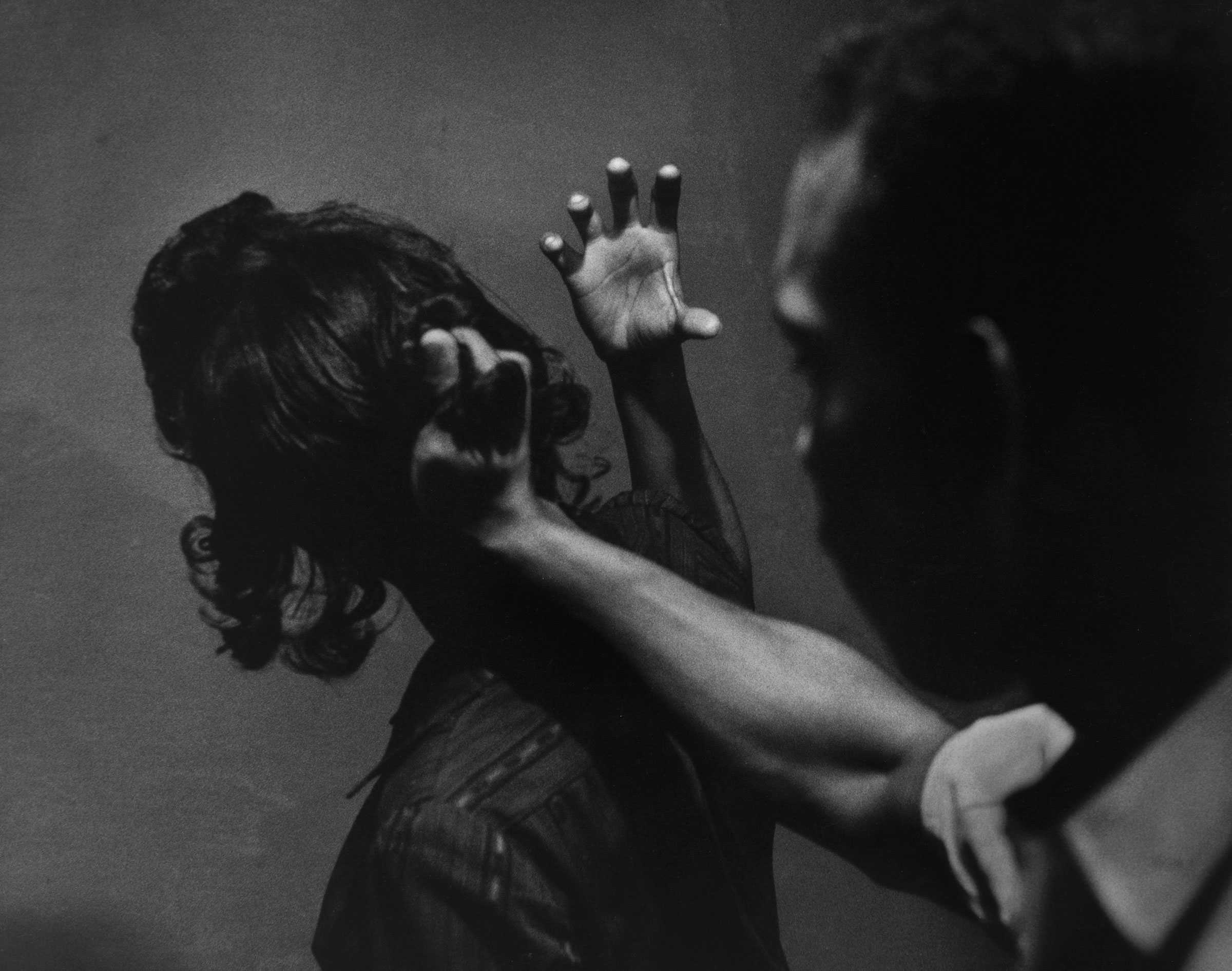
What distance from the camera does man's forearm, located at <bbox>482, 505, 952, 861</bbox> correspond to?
2107 millimetres

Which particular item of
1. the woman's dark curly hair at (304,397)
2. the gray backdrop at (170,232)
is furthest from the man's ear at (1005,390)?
the woman's dark curly hair at (304,397)

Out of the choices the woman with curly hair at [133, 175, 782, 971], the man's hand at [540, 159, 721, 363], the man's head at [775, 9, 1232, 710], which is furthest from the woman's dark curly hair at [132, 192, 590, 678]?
the man's head at [775, 9, 1232, 710]

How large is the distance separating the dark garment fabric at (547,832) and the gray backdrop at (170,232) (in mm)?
107

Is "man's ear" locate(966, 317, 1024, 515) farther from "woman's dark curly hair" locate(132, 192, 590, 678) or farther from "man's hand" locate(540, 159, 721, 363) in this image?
"woman's dark curly hair" locate(132, 192, 590, 678)

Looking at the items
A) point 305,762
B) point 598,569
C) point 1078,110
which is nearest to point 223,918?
point 305,762

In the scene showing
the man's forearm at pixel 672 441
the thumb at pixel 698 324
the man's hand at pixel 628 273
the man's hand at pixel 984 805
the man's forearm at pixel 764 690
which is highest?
the man's hand at pixel 628 273

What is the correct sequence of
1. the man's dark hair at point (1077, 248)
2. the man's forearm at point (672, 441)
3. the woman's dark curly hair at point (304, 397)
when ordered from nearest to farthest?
the man's dark hair at point (1077, 248), the woman's dark curly hair at point (304, 397), the man's forearm at point (672, 441)

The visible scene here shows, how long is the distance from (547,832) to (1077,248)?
1449mm

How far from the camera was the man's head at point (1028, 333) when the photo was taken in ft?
7.05

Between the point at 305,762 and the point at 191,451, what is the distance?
66cm

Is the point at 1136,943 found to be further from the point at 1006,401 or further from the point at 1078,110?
the point at 1078,110

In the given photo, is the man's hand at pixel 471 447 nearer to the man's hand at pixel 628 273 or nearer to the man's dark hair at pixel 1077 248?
the man's hand at pixel 628 273

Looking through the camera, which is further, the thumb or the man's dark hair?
the thumb

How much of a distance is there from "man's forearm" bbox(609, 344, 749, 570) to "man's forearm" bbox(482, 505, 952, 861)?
0.65 ft
